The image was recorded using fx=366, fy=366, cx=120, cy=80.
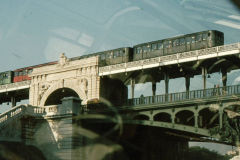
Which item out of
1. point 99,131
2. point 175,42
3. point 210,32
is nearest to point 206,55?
point 210,32

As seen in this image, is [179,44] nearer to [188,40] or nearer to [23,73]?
[188,40]

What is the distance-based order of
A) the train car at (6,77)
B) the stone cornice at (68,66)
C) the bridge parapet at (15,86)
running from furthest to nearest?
the train car at (6,77)
the bridge parapet at (15,86)
the stone cornice at (68,66)

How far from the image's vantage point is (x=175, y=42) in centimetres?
3716

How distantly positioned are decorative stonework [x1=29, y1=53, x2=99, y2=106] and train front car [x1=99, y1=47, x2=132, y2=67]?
1742 millimetres

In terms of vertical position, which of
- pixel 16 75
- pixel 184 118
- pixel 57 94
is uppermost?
pixel 16 75

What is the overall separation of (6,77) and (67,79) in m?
15.1

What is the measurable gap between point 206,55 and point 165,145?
1290 centimetres

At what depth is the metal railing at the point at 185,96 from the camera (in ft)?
88.5

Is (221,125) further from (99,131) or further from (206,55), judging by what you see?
(99,131)

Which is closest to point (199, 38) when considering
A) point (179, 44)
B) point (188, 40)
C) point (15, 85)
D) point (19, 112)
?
point (188, 40)

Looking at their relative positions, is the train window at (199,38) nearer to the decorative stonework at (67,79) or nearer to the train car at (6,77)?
the decorative stonework at (67,79)

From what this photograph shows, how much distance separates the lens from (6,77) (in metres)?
54.3

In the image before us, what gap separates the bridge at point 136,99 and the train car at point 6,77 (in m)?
5.55

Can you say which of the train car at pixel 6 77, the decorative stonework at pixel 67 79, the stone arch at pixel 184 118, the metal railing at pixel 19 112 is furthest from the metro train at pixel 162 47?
the train car at pixel 6 77
